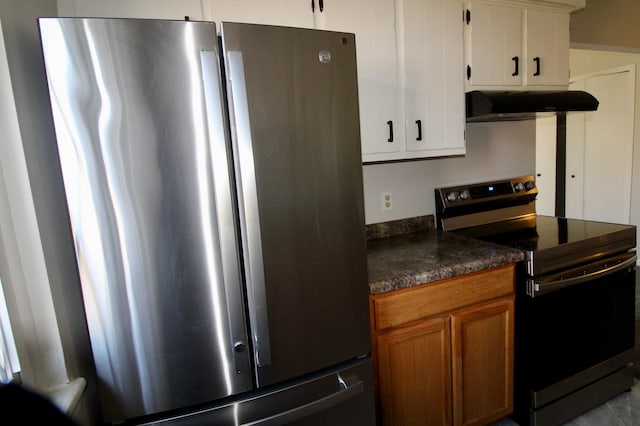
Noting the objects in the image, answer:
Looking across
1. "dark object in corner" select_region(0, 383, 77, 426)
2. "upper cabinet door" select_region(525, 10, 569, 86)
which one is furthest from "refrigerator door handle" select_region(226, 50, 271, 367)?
"upper cabinet door" select_region(525, 10, 569, 86)

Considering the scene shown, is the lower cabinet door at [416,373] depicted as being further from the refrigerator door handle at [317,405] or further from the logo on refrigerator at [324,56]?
the logo on refrigerator at [324,56]

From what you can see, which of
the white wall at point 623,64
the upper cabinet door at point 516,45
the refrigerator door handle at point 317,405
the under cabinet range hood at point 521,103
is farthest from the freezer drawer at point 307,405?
the white wall at point 623,64

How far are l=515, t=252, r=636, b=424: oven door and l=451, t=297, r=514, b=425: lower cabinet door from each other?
2.7 inches

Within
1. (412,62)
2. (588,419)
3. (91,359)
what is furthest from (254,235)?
(588,419)

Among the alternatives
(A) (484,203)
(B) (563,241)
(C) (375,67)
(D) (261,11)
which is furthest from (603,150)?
(D) (261,11)

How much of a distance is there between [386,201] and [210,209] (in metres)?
1.31

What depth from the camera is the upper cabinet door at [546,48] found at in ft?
6.67

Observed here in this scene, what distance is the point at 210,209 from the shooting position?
1001mm

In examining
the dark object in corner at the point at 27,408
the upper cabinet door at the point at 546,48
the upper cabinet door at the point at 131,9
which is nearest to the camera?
the dark object in corner at the point at 27,408

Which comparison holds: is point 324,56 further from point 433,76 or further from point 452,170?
point 452,170

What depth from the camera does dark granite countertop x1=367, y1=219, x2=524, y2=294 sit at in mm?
1459

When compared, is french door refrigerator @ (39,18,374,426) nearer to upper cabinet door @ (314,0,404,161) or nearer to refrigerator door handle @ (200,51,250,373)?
refrigerator door handle @ (200,51,250,373)

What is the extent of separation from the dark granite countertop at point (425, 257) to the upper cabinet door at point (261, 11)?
1087mm

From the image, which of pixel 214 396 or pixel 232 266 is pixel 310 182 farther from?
pixel 214 396
